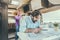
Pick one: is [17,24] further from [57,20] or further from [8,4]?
[57,20]

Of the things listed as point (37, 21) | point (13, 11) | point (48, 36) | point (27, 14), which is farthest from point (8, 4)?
point (48, 36)

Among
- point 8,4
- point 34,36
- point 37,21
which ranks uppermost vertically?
point 8,4

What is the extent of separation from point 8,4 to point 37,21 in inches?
11.1

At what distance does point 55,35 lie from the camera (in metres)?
0.80

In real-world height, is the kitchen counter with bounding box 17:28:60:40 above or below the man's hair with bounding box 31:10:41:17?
below

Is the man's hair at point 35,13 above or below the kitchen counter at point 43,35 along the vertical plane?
above

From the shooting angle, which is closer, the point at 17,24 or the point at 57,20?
the point at 57,20

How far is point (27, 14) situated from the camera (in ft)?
2.96

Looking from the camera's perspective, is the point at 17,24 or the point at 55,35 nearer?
the point at 55,35

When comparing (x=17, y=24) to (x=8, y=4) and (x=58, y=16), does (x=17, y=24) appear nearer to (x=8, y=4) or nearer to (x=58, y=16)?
(x=8, y=4)

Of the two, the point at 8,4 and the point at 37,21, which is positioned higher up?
the point at 8,4

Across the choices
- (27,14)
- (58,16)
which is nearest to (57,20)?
(58,16)

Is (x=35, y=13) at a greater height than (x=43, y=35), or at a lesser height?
greater

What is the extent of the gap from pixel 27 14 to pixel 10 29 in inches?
7.3
